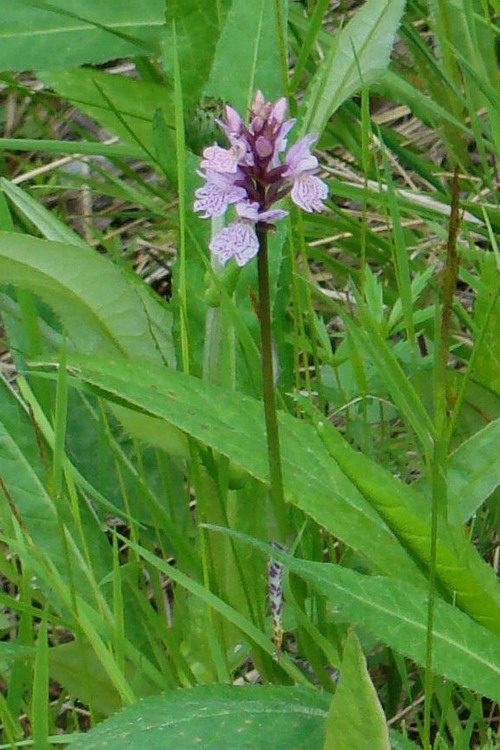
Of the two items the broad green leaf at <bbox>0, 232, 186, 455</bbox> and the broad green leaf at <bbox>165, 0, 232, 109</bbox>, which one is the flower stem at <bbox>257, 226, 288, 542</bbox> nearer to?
the broad green leaf at <bbox>0, 232, 186, 455</bbox>

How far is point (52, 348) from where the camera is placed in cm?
144

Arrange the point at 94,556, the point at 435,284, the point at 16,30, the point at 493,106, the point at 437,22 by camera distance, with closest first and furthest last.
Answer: the point at 94,556
the point at 493,106
the point at 435,284
the point at 437,22
the point at 16,30

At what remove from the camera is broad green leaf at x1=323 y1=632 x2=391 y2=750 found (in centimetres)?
73

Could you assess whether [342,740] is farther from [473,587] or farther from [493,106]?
[493,106]

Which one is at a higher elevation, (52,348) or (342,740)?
(52,348)

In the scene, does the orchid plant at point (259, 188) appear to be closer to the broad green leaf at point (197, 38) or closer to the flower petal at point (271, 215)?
the flower petal at point (271, 215)

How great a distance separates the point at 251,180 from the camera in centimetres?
92

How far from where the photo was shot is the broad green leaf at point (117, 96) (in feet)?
5.94

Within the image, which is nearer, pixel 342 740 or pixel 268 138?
pixel 342 740

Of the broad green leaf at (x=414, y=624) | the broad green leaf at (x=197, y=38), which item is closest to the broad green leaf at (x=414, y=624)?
the broad green leaf at (x=414, y=624)

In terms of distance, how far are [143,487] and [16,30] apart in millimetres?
988

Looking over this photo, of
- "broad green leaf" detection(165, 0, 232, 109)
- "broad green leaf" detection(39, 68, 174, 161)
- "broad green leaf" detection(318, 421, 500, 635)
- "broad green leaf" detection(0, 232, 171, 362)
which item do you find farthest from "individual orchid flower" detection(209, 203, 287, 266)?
"broad green leaf" detection(39, 68, 174, 161)

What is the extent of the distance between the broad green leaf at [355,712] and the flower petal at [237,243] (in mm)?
314

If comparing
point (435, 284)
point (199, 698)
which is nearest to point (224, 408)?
point (199, 698)
